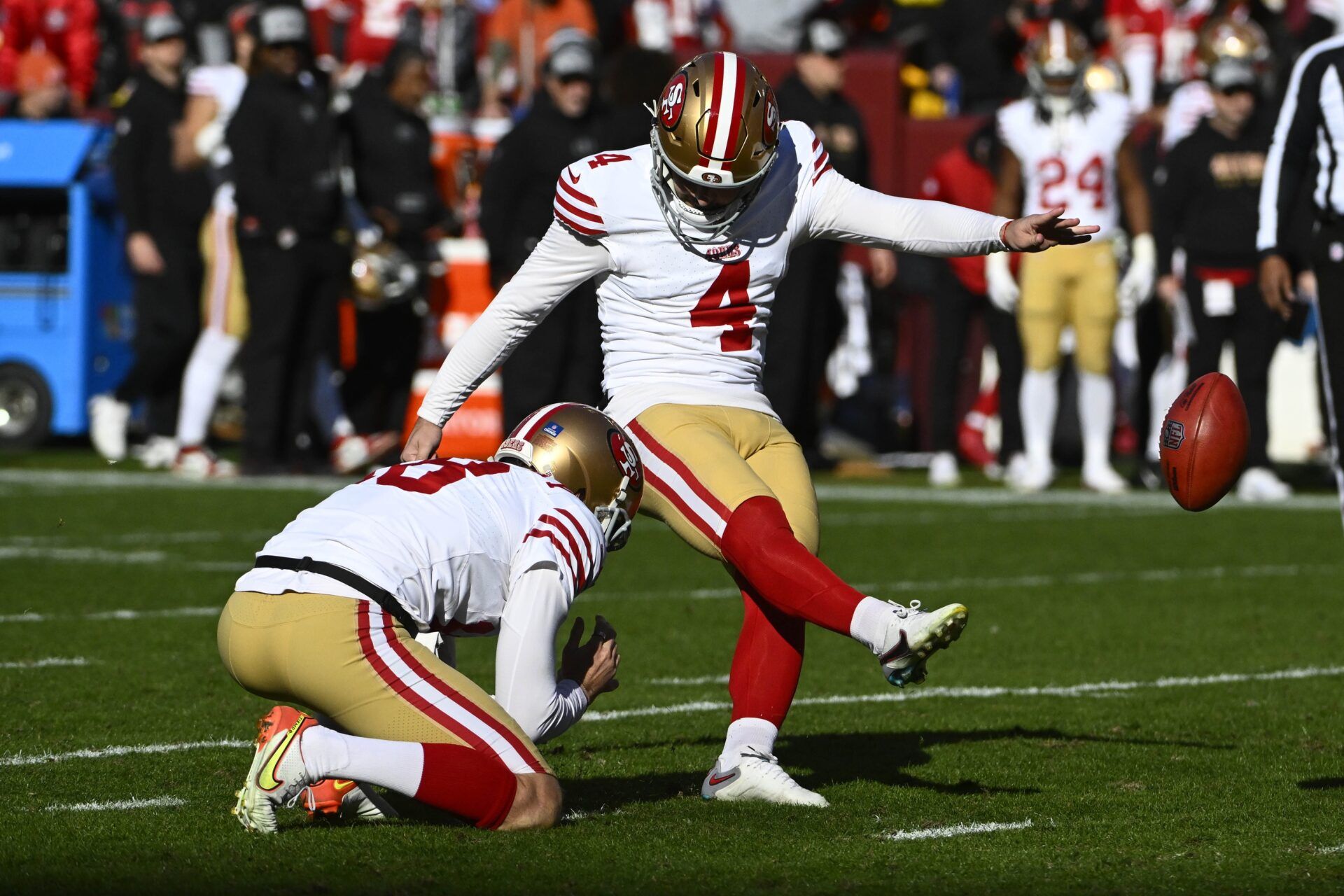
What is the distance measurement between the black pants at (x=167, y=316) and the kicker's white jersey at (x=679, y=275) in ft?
27.4

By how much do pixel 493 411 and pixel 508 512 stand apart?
358 inches

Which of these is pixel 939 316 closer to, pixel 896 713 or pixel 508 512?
pixel 896 713

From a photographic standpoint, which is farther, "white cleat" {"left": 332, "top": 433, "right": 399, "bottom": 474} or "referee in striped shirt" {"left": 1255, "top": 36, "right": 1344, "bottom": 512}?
"white cleat" {"left": 332, "top": 433, "right": 399, "bottom": 474}

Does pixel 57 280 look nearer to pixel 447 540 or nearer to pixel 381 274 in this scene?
pixel 381 274

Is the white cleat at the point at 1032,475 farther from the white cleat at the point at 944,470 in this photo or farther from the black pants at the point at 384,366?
the black pants at the point at 384,366

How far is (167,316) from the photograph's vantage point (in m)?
13.0

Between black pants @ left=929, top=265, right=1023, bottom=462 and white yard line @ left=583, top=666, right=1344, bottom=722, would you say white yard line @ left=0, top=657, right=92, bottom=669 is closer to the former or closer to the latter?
white yard line @ left=583, top=666, right=1344, bottom=722

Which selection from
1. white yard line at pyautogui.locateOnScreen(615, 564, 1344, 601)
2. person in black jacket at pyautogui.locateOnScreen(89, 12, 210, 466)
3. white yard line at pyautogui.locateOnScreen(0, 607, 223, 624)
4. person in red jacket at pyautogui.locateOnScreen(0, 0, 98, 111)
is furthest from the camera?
person in red jacket at pyautogui.locateOnScreen(0, 0, 98, 111)

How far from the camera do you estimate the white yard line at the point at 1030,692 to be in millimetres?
5914

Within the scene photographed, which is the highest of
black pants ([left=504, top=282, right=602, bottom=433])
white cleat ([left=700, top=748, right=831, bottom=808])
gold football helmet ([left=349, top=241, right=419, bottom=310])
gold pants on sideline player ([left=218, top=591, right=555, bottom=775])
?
gold pants on sideline player ([left=218, top=591, right=555, bottom=775])

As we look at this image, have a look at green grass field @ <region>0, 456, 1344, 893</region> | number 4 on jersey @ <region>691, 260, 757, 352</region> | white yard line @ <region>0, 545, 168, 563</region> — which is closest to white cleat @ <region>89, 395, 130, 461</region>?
green grass field @ <region>0, 456, 1344, 893</region>

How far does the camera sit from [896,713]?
5.89m

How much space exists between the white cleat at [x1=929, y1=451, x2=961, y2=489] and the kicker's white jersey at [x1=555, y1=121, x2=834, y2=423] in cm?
750

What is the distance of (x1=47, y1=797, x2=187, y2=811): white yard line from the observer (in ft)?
14.3
